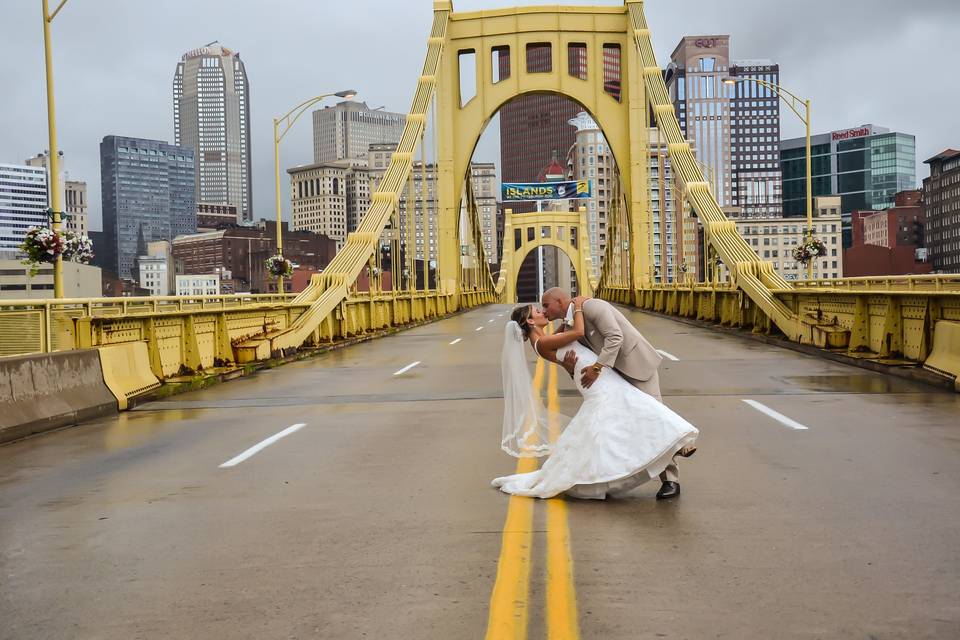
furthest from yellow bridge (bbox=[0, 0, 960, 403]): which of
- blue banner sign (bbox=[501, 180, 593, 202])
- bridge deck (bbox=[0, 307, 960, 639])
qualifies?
blue banner sign (bbox=[501, 180, 593, 202])

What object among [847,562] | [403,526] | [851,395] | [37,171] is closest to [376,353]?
[851,395]

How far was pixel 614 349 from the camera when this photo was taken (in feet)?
21.9

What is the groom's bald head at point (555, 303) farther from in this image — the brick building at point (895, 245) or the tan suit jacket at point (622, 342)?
the brick building at point (895, 245)

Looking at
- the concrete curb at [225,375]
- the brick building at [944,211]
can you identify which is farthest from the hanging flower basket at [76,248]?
the brick building at [944,211]

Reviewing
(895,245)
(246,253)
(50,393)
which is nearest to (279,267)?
(50,393)

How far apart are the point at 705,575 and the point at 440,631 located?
151 centimetres

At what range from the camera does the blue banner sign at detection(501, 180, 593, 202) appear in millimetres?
105312

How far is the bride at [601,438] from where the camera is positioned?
21.3 feet

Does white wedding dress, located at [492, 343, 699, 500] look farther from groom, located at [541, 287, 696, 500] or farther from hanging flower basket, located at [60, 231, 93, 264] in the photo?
hanging flower basket, located at [60, 231, 93, 264]

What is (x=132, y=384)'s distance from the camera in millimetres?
14352

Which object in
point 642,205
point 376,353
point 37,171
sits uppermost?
point 37,171

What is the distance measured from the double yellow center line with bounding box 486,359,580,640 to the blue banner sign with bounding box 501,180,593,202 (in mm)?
98782

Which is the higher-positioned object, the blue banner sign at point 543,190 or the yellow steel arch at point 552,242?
the blue banner sign at point 543,190

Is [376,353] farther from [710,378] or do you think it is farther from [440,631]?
[440,631]
